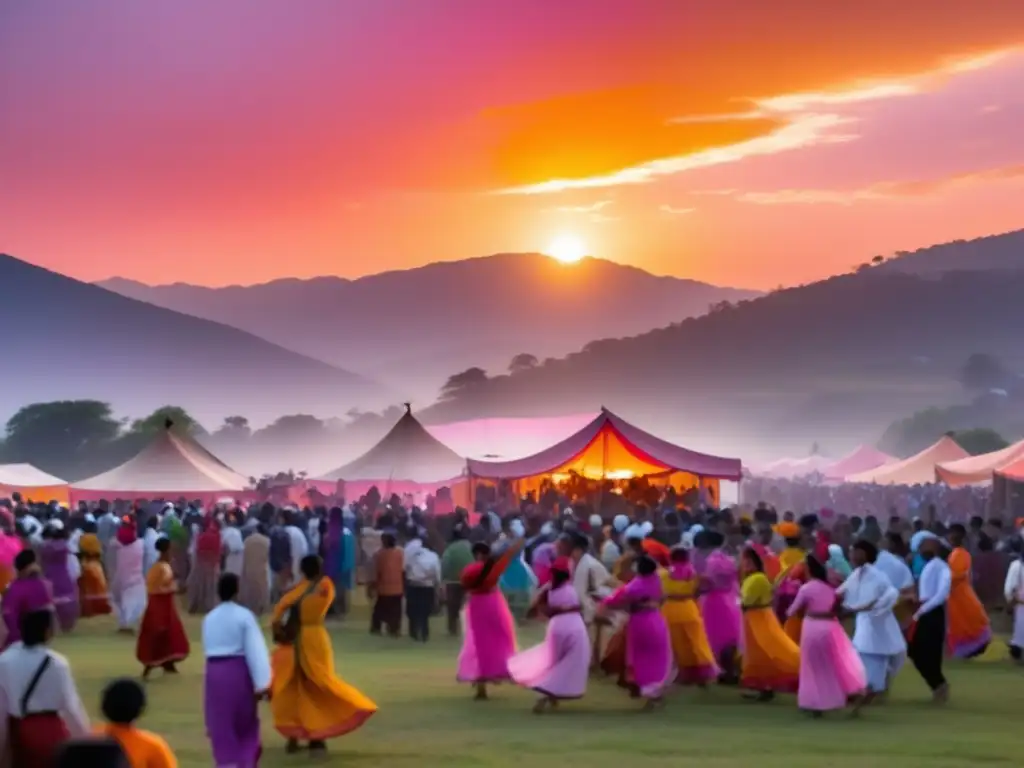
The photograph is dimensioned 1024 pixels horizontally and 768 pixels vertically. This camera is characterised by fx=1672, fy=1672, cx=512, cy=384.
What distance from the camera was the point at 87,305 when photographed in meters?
169

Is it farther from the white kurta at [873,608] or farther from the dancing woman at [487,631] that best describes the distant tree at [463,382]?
the white kurta at [873,608]

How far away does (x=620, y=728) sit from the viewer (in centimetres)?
1330

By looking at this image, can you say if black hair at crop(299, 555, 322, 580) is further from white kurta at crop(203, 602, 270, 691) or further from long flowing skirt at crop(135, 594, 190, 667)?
long flowing skirt at crop(135, 594, 190, 667)

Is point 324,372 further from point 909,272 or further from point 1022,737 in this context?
point 1022,737

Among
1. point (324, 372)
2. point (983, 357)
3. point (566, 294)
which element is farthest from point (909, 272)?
point (324, 372)

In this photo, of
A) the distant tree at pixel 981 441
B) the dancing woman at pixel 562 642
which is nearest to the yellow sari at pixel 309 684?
the dancing woman at pixel 562 642

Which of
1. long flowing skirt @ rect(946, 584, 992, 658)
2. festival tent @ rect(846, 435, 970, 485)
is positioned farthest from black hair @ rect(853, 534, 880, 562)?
festival tent @ rect(846, 435, 970, 485)

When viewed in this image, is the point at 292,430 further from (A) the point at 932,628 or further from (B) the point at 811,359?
(A) the point at 932,628

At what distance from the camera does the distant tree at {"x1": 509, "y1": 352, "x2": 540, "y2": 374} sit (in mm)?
124938

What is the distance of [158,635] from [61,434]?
7907cm

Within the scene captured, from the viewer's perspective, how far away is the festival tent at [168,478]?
3700 centimetres

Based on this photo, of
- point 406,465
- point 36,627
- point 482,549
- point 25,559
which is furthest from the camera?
point 406,465

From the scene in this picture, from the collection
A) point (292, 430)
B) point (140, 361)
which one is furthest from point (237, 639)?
point (140, 361)

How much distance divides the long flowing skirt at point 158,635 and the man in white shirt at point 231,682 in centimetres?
717
